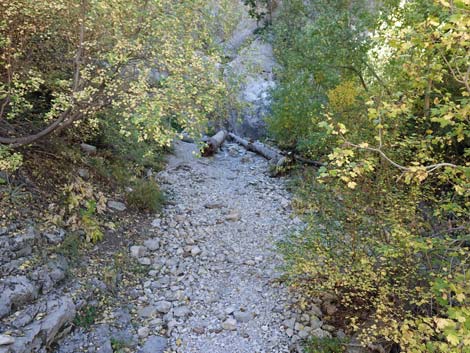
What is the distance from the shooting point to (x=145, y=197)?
7.76 m

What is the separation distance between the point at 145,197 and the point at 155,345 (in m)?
3.62

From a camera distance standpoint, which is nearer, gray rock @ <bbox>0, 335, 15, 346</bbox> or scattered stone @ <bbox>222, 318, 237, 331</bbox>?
gray rock @ <bbox>0, 335, 15, 346</bbox>

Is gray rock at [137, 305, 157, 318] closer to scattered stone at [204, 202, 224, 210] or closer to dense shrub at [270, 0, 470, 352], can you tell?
dense shrub at [270, 0, 470, 352]

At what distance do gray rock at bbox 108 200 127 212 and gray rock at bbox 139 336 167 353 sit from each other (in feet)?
10.5

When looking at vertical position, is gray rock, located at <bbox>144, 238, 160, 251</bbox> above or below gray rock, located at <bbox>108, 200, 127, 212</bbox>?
below

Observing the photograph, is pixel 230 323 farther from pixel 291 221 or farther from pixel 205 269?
pixel 291 221

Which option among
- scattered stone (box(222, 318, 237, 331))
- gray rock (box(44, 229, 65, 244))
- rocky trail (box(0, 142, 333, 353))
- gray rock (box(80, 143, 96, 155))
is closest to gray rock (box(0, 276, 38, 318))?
rocky trail (box(0, 142, 333, 353))

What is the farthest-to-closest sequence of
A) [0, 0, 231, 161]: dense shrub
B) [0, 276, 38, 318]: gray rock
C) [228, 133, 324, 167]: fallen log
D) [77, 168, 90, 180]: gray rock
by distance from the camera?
[228, 133, 324, 167]: fallen log, [77, 168, 90, 180]: gray rock, [0, 0, 231, 161]: dense shrub, [0, 276, 38, 318]: gray rock

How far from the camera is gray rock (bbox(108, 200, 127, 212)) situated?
7.34 metres

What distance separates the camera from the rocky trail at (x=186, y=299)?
173 inches

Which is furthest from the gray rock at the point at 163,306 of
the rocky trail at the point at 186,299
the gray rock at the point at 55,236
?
the gray rock at the point at 55,236

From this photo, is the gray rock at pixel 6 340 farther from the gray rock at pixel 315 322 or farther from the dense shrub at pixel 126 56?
the gray rock at pixel 315 322

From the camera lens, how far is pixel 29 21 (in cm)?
509

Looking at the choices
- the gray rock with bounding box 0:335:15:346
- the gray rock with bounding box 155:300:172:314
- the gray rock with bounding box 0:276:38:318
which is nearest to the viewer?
the gray rock with bounding box 0:335:15:346
